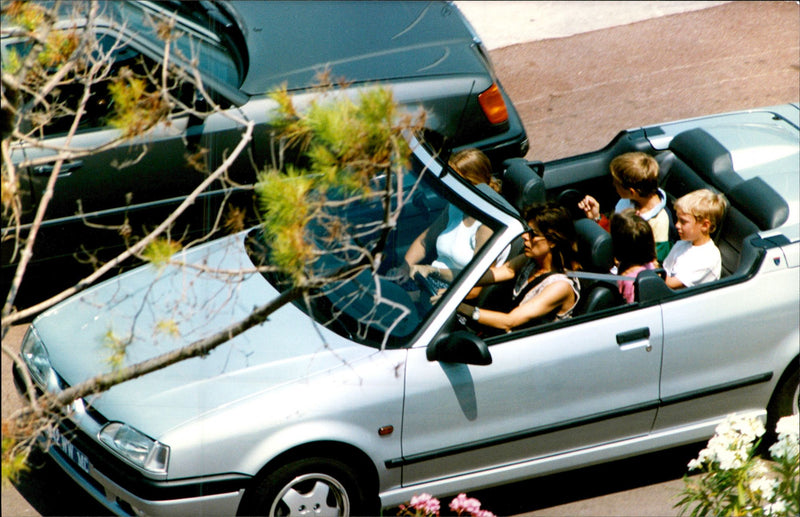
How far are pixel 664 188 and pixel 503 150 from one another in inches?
56.4

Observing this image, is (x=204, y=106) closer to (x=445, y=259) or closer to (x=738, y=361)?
(x=445, y=259)

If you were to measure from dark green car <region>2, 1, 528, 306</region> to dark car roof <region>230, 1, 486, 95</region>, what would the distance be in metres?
0.01

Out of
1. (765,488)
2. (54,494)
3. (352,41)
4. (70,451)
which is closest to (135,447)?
(70,451)

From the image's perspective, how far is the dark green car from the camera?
5.91m

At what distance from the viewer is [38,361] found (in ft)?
15.7

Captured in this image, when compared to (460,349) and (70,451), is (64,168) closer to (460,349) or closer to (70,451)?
(70,451)

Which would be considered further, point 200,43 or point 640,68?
point 640,68

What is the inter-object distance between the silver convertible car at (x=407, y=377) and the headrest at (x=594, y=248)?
1cm

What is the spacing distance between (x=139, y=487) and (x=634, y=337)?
2.26 metres

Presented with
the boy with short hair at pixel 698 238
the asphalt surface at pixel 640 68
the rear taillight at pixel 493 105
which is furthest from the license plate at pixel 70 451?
the rear taillight at pixel 493 105

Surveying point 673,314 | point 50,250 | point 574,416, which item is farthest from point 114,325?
point 673,314

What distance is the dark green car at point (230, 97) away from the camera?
591 cm

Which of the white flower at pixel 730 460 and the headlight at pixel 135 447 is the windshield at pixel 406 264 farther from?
the white flower at pixel 730 460

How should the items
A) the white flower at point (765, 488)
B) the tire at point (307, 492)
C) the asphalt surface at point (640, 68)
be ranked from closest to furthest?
the white flower at point (765, 488), the tire at point (307, 492), the asphalt surface at point (640, 68)
